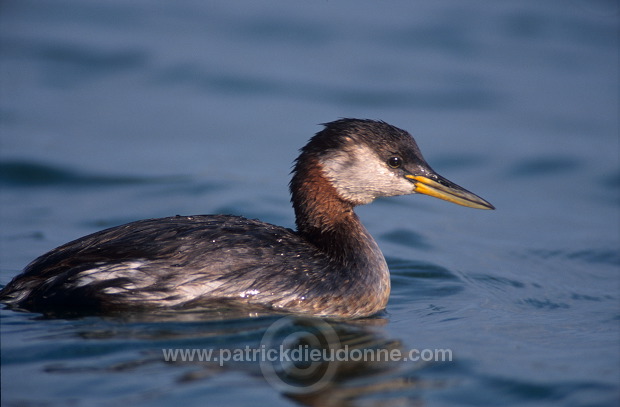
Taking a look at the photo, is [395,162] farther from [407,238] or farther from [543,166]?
[543,166]

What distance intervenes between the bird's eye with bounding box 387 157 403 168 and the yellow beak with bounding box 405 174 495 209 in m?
0.15

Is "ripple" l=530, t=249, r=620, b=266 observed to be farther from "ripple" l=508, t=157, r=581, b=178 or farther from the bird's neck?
the bird's neck

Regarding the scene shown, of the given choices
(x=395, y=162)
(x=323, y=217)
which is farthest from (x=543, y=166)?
(x=323, y=217)

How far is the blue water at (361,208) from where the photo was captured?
607 centimetres

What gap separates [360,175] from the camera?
7773 mm

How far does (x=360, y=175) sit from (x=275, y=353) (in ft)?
6.77

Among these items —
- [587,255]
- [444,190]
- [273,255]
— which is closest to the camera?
[273,255]

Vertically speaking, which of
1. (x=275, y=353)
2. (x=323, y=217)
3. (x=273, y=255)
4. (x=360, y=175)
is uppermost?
(x=360, y=175)

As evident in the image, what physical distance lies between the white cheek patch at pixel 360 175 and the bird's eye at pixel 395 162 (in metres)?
0.04

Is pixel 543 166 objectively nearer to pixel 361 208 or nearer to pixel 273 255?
A: pixel 361 208

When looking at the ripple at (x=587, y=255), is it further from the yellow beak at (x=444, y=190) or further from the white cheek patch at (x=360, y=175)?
the white cheek patch at (x=360, y=175)

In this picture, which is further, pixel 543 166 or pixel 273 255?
pixel 543 166

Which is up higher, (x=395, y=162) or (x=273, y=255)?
(x=395, y=162)

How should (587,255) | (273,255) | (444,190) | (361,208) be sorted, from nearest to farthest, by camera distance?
(273,255), (444,190), (587,255), (361,208)
